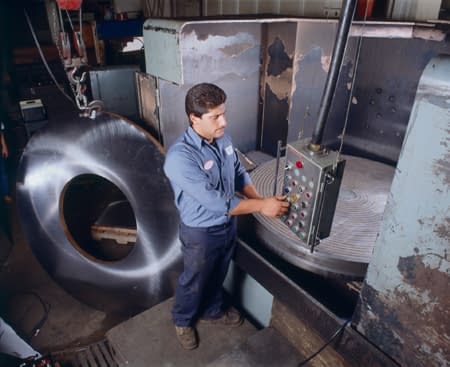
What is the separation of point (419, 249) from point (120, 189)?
1.85 m

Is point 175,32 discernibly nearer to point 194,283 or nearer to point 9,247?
point 194,283

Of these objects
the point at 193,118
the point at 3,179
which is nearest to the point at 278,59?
the point at 193,118

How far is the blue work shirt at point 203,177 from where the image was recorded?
1502mm

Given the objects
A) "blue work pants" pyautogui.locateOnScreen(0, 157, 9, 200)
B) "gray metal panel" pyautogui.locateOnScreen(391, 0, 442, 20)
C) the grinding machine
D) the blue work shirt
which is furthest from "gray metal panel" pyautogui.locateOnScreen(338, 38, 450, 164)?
"blue work pants" pyautogui.locateOnScreen(0, 157, 9, 200)

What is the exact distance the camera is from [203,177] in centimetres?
153

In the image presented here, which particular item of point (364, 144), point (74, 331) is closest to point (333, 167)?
point (364, 144)

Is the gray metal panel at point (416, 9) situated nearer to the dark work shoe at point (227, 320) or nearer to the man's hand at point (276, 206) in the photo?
the man's hand at point (276, 206)

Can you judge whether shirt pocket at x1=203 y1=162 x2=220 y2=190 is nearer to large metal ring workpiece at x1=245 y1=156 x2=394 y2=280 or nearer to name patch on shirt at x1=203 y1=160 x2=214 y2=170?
name patch on shirt at x1=203 y1=160 x2=214 y2=170

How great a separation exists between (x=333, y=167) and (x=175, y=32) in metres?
1.21

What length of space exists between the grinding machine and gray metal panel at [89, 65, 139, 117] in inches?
28.7

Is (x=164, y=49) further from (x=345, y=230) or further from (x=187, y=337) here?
(x=187, y=337)

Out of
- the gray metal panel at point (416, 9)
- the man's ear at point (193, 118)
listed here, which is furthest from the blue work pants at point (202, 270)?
the gray metal panel at point (416, 9)

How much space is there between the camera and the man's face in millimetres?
1511

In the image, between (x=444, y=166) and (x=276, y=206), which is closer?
(x=444, y=166)
